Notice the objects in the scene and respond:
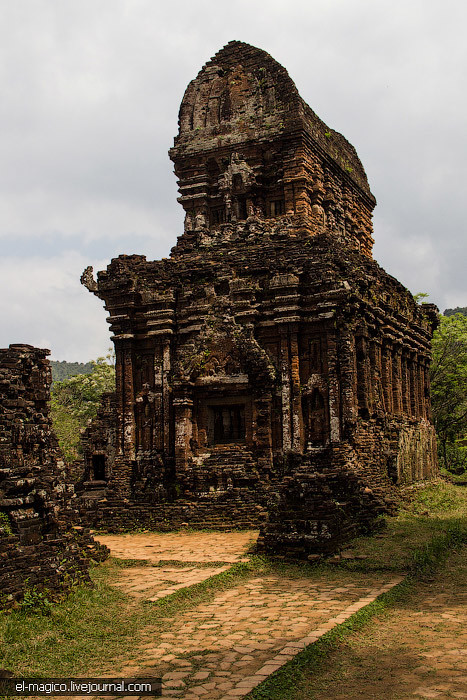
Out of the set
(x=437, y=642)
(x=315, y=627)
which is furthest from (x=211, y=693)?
(x=437, y=642)

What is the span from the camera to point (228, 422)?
1744 cm

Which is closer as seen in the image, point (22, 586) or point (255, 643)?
point (255, 643)

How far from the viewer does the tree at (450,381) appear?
3262cm

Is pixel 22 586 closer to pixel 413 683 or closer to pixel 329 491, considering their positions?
pixel 413 683

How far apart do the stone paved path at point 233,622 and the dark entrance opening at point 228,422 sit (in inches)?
181

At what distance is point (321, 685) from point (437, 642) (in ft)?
5.64

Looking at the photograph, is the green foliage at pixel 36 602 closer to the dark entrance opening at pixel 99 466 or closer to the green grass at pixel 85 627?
the green grass at pixel 85 627

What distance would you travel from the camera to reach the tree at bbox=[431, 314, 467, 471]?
32.6 metres

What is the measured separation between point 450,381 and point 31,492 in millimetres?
26471

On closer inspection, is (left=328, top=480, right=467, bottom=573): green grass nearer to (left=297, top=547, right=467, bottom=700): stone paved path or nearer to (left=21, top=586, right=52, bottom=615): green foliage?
(left=297, top=547, right=467, bottom=700): stone paved path

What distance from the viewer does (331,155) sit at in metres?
21.7

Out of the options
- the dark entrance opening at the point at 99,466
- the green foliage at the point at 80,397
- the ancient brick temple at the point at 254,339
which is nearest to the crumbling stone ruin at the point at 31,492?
the ancient brick temple at the point at 254,339

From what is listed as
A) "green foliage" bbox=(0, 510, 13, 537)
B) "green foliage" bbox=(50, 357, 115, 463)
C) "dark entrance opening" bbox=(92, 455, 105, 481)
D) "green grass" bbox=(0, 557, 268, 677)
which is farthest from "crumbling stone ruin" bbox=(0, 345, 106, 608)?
"green foliage" bbox=(50, 357, 115, 463)

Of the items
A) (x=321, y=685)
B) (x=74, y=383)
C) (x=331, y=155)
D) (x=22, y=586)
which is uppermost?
(x=331, y=155)
